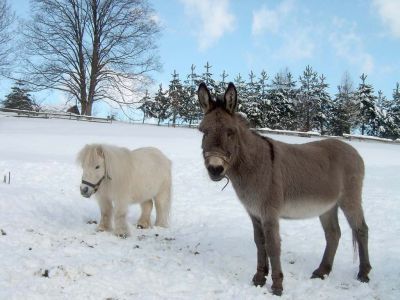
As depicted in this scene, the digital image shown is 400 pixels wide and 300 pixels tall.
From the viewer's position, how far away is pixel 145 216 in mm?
8305

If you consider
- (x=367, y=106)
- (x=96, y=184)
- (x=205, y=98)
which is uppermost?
(x=367, y=106)

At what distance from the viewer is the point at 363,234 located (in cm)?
615

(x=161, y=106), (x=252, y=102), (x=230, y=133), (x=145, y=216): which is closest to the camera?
(x=230, y=133)

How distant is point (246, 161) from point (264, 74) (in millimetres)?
52382

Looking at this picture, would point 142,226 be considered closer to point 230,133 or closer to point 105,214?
point 105,214

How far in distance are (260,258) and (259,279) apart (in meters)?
0.27

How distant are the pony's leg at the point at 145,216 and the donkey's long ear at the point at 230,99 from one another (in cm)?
387

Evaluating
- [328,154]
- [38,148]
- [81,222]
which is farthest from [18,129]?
[328,154]

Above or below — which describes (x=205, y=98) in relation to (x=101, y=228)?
above

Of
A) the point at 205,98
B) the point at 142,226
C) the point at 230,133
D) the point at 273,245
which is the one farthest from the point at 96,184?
the point at 273,245

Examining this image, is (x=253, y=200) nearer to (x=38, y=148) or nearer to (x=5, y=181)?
(x=5, y=181)

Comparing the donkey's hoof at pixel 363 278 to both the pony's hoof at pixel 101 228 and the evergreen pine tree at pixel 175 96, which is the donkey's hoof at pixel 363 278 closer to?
the pony's hoof at pixel 101 228

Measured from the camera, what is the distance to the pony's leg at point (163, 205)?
8.42 m

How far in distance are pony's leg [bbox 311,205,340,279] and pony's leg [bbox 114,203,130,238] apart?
10.5 ft
